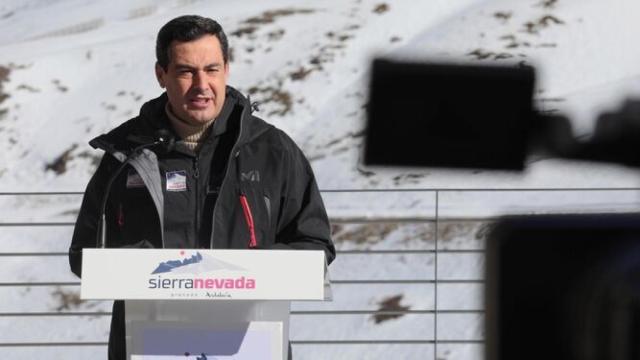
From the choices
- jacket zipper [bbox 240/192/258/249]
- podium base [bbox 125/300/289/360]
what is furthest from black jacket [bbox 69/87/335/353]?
podium base [bbox 125/300/289/360]

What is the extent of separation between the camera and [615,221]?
851 mm

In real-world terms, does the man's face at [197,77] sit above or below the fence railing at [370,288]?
above

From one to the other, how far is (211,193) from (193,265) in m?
0.22

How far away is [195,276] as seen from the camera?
1135 millimetres

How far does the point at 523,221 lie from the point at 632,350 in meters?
0.16

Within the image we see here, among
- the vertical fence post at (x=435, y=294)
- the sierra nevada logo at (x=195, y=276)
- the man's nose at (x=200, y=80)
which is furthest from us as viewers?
the vertical fence post at (x=435, y=294)

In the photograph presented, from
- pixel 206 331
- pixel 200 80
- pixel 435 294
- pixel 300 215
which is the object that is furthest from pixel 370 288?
pixel 206 331

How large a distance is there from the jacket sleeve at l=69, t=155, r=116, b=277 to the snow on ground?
1.86 metres

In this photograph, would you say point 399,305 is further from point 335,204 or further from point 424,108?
point 424,108

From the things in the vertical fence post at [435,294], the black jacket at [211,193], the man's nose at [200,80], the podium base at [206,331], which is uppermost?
the man's nose at [200,80]

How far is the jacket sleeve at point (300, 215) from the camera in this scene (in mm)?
1359

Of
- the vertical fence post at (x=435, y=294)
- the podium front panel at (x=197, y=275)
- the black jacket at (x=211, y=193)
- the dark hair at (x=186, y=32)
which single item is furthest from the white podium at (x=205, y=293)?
the vertical fence post at (x=435, y=294)

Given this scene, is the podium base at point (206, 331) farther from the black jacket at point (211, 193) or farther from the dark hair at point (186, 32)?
the dark hair at point (186, 32)

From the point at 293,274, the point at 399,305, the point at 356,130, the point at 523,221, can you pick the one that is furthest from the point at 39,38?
the point at 523,221
